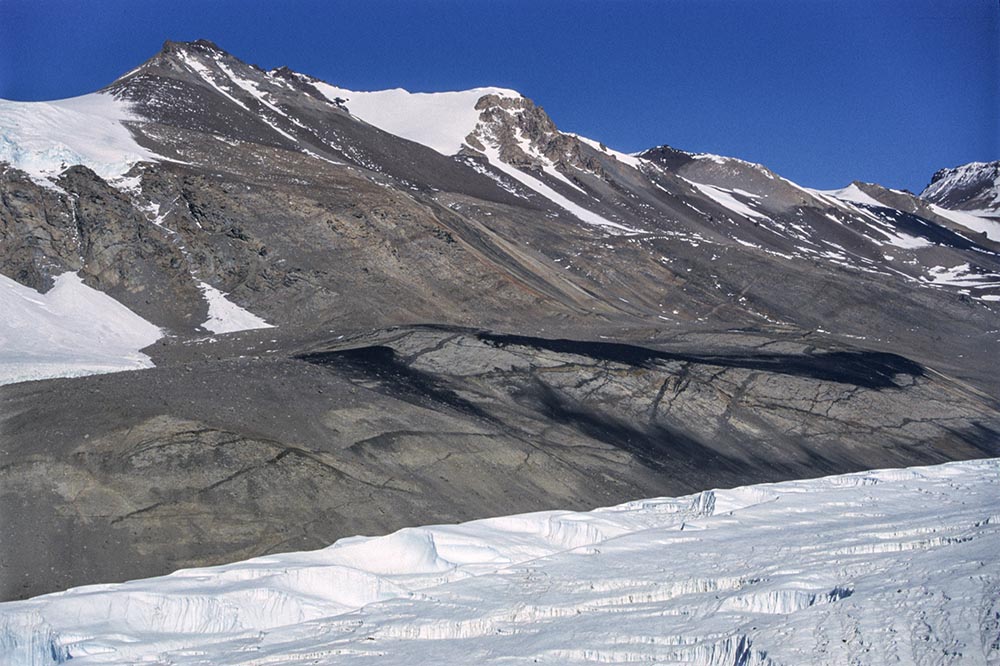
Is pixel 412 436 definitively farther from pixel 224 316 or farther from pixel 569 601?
pixel 224 316

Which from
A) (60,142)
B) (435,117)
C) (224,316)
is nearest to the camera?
(224,316)

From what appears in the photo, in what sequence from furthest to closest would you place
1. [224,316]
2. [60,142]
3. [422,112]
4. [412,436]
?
[422,112] → [60,142] → [224,316] → [412,436]

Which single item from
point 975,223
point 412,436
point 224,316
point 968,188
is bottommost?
point 412,436

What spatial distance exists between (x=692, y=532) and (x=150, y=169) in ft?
113

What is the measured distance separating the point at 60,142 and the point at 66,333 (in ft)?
47.6

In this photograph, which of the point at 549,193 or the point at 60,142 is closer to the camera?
the point at 60,142

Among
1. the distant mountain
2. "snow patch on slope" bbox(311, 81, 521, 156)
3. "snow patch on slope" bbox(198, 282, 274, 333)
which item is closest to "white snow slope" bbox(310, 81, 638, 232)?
"snow patch on slope" bbox(311, 81, 521, 156)

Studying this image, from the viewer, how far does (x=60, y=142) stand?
46562mm

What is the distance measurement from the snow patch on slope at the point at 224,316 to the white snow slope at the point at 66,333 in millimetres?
2413

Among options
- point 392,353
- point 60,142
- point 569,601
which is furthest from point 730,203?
point 569,601

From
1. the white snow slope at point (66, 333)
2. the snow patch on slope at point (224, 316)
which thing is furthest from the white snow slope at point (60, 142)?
the snow patch on slope at point (224, 316)

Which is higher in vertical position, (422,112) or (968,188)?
(968,188)

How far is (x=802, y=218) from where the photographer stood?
10681 cm

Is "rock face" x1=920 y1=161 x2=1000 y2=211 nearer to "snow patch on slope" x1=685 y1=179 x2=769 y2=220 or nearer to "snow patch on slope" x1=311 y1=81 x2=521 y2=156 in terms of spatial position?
"snow patch on slope" x1=685 y1=179 x2=769 y2=220
